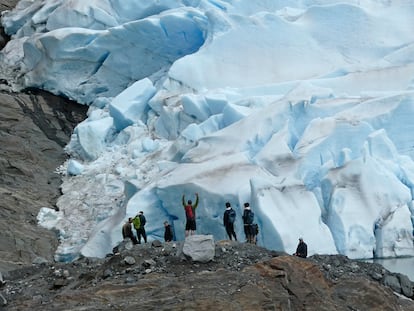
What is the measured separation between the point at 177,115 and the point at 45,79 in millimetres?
4186

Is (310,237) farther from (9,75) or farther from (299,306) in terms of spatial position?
(9,75)

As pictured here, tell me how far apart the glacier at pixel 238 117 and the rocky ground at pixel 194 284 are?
3.14 meters

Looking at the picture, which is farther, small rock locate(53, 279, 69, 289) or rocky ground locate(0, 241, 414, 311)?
small rock locate(53, 279, 69, 289)

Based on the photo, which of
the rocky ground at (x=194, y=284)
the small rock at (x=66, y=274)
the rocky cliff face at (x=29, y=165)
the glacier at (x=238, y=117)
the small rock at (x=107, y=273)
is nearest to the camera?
the rocky ground at (x=194, y=284)

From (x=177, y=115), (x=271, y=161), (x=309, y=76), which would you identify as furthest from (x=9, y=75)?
(x=271, y=161)

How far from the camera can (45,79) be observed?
1605cm

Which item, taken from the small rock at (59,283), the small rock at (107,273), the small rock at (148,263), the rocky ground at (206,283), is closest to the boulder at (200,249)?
the rocky ground at (206,283)

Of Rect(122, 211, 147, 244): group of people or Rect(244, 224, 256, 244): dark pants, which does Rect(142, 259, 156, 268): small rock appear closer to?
Rect(244, 224, 256, 244): dark pants

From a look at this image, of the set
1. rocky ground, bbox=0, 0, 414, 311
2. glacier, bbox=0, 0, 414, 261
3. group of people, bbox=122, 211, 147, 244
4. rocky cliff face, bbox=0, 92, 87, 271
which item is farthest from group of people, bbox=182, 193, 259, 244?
rocky cliff face, bbox=0, 92, 87, 271

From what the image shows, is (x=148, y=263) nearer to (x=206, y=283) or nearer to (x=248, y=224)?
(x=206, y=283)

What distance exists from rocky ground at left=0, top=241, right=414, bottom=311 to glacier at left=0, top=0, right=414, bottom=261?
3.14 meters

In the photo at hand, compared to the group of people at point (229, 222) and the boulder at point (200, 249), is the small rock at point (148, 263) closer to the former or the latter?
the boulder at point (200, 249)

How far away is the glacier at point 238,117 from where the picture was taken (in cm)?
1069

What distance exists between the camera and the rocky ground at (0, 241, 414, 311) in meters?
5.93
